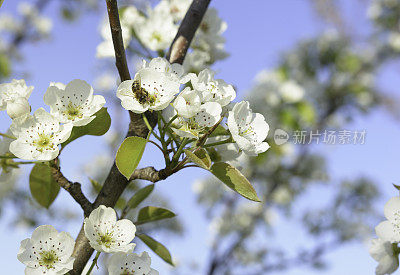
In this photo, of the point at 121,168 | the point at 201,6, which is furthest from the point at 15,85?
the point at 201,6

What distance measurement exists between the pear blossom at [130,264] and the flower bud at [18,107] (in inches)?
9.3

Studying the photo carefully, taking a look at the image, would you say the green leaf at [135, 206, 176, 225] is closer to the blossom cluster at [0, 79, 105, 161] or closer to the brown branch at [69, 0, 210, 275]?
the brown branch at [69, 0, 210, 275]

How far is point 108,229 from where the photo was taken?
0.52 metres

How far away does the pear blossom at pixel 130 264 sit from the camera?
1.63 feet

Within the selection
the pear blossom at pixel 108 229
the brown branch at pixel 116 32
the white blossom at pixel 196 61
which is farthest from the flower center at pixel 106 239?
the white blossom at pixel 196 61

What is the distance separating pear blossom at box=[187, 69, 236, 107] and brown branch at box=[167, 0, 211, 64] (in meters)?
0.14

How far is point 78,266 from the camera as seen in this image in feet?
1.77

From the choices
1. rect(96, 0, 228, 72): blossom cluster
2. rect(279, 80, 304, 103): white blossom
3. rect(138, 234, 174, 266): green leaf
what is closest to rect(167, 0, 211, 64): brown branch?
rect(96, 0, 228, 72): blossom cluster

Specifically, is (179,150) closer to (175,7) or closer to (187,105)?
(187,105)

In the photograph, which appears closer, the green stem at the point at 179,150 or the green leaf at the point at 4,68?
the green stem at the point at 179,150

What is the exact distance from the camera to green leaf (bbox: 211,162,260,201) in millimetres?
509

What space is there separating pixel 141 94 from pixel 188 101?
2.5 inches

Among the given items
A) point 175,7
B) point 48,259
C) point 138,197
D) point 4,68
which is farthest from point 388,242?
point 4,68

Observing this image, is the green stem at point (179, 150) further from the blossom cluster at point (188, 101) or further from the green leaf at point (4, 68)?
the green leaf at point (4, 68)
